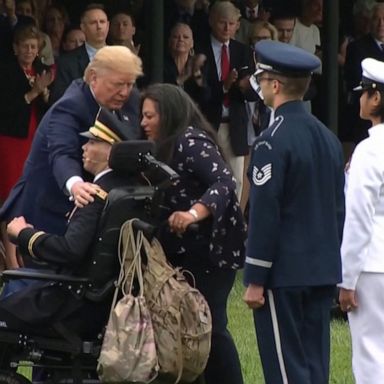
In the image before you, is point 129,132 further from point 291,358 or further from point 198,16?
point 198,16

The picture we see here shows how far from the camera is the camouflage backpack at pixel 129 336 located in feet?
23.1

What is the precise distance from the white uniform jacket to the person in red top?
5033 millimetres

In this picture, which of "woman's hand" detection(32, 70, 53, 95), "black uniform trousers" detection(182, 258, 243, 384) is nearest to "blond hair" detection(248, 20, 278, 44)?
"woman's hand" detection(32, 70, 53, 95)

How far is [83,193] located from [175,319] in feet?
2.26

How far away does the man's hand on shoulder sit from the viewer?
23.5 ft

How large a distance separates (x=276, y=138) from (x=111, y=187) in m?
0.88

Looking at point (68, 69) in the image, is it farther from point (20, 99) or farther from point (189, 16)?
point (189, 16)

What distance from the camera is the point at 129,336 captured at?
7.05 metres

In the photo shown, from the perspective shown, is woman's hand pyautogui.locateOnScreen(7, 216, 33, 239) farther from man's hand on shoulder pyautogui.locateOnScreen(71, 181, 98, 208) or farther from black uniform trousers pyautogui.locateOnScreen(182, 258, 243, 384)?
black uniform trousers pyautogui.locateOnScreen(182, 258, 243, 384)

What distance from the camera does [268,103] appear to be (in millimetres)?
7000

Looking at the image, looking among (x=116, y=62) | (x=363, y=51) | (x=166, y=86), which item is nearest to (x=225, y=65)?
(x=363, y=51)

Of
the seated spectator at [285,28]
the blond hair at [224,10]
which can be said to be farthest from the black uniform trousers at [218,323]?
the seated spectator at [285,28]

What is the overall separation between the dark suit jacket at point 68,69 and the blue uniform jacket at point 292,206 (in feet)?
16.5

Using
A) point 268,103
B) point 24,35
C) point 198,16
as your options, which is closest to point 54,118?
point 268,103
